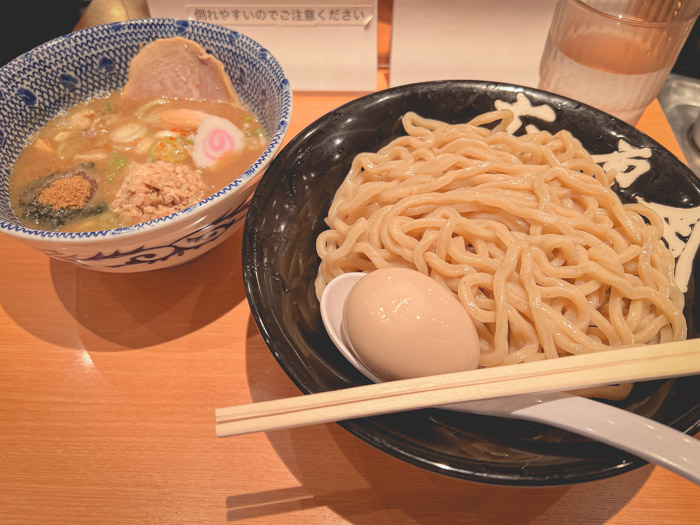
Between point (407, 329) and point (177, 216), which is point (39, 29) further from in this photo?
point (407, 329)

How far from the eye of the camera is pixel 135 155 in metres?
1.58

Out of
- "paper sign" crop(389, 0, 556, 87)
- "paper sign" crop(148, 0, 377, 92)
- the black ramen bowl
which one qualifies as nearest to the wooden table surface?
the black ramen bowl

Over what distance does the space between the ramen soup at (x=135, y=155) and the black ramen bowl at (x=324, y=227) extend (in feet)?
0.95

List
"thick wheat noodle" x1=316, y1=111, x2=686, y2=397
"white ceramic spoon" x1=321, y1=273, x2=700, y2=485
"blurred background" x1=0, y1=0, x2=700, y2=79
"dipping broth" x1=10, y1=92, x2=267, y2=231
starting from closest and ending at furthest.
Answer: "white ceramic spoon" x1=321, y1=273, x2=700, y2=485
"thick wheat noodle" x1=316, y1=111, x2=686, y2=397
"dipping broth" x1=10, y1=92, x2=267, y2=231
"blurred background" x1=0, y1=0, x2=700, y2=79

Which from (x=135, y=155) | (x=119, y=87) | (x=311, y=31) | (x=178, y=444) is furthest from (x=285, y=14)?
(x=178, y=444)

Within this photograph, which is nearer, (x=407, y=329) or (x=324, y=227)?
(x=407, y=329)

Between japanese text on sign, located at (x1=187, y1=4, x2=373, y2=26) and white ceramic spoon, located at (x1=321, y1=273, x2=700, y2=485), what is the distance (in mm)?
1785

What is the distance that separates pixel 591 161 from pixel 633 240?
12.3 inches

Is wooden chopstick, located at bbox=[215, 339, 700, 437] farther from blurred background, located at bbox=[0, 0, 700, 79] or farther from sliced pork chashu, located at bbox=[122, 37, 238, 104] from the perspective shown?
blurred background, located at bbox=[0, 0, 700, 79]

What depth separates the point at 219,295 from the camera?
4.91 feet

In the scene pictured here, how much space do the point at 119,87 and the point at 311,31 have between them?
0.89 m

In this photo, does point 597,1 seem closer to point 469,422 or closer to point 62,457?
point 469,422

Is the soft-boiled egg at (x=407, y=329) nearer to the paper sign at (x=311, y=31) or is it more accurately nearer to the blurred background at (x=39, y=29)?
the paper sign at (x=311, y=31)

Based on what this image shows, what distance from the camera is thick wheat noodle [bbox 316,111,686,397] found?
1.19 meters
